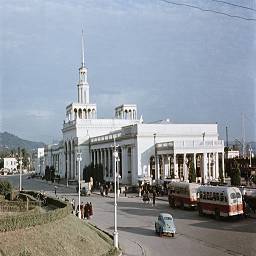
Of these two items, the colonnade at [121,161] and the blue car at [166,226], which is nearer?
the blue car at [166,226]

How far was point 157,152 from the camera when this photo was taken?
239 feet

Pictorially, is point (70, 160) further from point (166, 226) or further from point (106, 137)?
point (166, 226)

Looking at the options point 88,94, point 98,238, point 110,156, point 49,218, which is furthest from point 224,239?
point 88,94

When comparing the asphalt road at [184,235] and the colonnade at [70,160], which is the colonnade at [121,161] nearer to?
the colonnade at [70,160]

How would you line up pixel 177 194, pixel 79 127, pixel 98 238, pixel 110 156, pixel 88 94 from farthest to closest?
pixel 88 94
pixel 79 127
pixel 110 156
pixel 177 194
pixel 98 238

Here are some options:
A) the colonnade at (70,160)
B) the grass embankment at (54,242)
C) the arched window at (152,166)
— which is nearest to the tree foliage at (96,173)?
the arched window at (152,166)

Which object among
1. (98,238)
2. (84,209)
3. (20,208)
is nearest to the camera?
(98,238)

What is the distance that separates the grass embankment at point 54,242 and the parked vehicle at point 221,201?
1122 centimetres

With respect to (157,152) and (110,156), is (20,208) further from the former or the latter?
(110,156)

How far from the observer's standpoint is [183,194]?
134 ft

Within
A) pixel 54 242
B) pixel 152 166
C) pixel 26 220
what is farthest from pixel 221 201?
pixel 152 166

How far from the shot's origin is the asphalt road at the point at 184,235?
2391 cm

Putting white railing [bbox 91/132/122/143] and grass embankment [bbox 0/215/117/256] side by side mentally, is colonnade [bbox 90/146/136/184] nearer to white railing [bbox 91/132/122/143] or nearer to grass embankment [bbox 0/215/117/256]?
white railing [bbox 91/132/122/143]

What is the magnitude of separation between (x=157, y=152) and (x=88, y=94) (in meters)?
40.7
